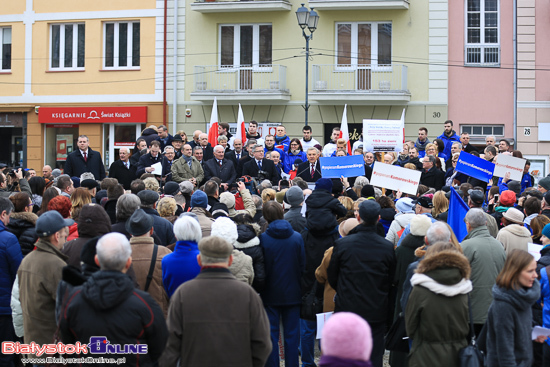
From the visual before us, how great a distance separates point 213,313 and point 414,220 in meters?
2.93

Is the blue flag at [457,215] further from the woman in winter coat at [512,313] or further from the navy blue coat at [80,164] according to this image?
the navy blue coat at [80,164]

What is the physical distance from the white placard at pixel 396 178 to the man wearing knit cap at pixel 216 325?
645cm

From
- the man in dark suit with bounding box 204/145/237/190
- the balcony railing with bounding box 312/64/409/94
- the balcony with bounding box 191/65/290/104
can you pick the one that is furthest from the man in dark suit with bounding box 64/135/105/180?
the balcony railing with bounding box 312/64/409/94

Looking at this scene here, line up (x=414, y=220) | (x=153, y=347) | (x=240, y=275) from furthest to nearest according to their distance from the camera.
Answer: (x=414, y=220)
(x=240, y=275)
(x=153, y=347)

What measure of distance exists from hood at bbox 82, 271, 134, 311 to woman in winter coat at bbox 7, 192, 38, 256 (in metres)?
2.69

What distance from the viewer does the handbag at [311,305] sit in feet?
24.6

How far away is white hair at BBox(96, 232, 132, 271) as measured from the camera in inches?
187

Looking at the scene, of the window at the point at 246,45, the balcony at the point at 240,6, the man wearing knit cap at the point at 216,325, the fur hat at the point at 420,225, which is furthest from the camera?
the window at the point at 246,45

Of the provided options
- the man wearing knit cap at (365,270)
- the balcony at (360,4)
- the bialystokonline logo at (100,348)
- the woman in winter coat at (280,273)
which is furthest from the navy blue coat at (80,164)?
the balcony at (360,4)

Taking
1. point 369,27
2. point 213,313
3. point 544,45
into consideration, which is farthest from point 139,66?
point 213,313

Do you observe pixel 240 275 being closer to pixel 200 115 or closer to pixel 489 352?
pixel 489 352

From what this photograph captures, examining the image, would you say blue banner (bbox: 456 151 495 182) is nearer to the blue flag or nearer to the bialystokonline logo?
the blue flag

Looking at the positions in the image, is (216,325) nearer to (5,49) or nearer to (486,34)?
(486,34)

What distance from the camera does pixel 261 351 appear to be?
497 centimetres
